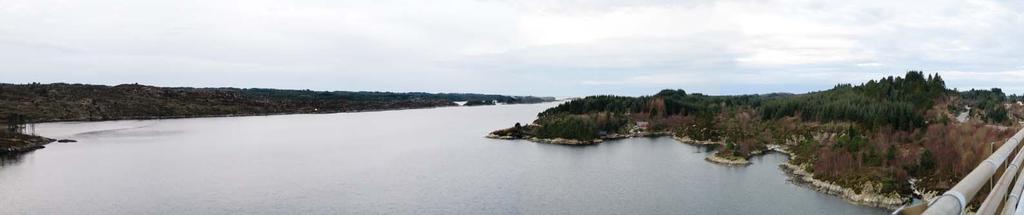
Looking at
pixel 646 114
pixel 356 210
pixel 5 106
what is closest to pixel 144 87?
pixel 5 106

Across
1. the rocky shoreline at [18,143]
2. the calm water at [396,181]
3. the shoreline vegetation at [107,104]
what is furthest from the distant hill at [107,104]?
the calm water at [396,181]

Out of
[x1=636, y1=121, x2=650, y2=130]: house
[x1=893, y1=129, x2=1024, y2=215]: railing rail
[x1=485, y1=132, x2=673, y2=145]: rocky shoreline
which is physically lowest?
[x1=485, y1=132, x2=673, y2=145]: rocky shoreline

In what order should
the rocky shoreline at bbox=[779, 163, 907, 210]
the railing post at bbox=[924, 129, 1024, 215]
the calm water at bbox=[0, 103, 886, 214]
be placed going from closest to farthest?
the railing post at bbox=[924, 129, 1024, 215] → the rocky shoreline at bbox=[779, 163, 907, 210] → the calm water at bbox=[0, 103, 886, 214]

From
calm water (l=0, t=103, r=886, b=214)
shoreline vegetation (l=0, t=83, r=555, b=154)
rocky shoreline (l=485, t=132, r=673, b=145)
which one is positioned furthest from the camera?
shoreline vegetation (l=0, t=83, r=555, b=154)

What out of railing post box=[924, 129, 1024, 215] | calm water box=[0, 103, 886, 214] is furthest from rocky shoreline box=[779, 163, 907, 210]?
railing post box=[924, 129, 1024, 215]

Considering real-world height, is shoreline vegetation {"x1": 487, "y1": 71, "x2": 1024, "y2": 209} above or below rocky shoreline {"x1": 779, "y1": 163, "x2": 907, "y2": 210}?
above

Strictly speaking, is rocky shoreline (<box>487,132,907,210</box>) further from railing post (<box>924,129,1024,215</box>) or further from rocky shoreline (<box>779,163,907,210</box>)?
railing post (<box>924,129,1024,215</box>)

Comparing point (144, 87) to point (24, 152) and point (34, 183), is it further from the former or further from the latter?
point (34, 183)
